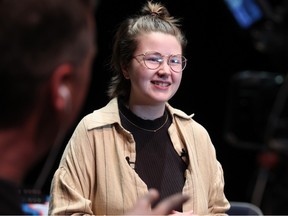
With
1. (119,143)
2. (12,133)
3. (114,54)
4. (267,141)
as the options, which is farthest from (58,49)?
(267,141)

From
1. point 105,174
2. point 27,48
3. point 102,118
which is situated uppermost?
point 27,48

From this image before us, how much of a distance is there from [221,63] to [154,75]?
3096mm

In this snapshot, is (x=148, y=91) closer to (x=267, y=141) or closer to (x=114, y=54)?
(x=114, y=54)

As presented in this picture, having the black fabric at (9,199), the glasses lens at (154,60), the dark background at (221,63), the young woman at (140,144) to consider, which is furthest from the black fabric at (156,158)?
the dark background at (221,63)

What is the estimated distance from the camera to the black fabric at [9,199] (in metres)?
0.95

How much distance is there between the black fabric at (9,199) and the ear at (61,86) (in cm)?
13

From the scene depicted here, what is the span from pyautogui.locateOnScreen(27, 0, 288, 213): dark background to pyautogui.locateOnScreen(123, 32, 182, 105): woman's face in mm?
2428

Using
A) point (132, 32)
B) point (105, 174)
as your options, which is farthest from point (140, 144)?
point (132, 32)

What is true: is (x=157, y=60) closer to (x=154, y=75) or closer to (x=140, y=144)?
(x=154, y=75)

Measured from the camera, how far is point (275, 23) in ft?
15.5

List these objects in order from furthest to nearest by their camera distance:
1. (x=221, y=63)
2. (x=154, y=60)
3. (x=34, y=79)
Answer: (x=221, y=63)
(x=154, y=60)
(x=34, y=79)

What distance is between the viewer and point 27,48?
933 mm

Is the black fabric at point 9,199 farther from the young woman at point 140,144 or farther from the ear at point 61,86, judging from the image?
the young woman at point 140,144

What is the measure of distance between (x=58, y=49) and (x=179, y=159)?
57.6 inches
